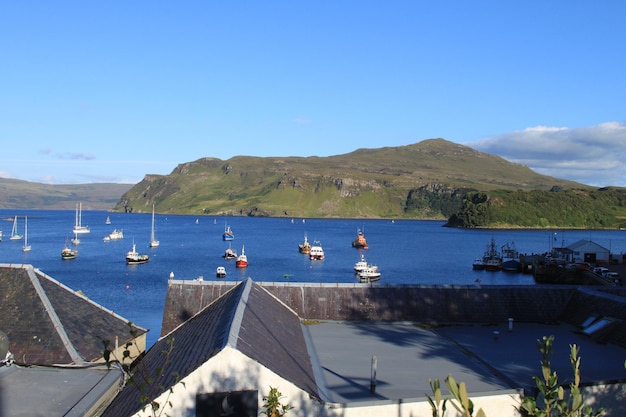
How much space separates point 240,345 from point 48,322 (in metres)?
10.2

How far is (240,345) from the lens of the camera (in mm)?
12672

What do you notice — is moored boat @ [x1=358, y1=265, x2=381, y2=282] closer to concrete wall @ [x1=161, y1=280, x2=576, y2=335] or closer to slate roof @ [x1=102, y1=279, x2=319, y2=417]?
concrete wall @ [x1=161, y1=280, x2=576, y2=335]

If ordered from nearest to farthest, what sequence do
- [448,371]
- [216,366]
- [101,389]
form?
[101,389], [216,366], [448,371]

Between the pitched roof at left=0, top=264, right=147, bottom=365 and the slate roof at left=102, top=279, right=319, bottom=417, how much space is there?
264 centimetres

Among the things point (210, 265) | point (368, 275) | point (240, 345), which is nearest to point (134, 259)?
point (210, 265)

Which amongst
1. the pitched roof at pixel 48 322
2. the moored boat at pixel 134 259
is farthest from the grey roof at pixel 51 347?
the moored boat at pixel 134 259

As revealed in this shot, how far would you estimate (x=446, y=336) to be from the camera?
2225 centimetres

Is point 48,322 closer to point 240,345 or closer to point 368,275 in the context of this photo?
point 240,345

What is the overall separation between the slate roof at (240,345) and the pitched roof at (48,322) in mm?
2639

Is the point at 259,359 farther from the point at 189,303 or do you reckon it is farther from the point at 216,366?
the point at 189,303

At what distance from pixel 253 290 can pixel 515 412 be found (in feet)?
33.1

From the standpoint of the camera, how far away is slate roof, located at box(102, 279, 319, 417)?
12.5m

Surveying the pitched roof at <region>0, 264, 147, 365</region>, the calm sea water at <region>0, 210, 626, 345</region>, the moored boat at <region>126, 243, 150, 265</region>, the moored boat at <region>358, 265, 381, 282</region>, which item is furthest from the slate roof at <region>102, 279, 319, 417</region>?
the moored boat at <region>126, 243, 150, 265</region>

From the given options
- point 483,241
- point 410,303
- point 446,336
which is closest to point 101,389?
point 446,336
